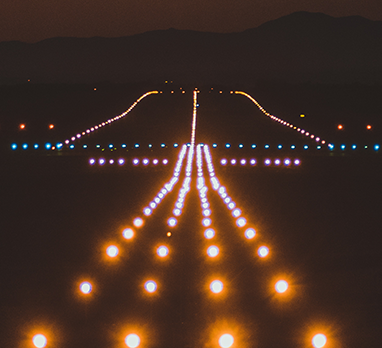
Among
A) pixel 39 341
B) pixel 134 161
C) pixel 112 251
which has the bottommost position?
pixel 39 341

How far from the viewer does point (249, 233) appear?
6746 mm

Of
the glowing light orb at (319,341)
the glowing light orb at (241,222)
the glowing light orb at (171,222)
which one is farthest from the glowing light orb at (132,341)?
the glowing light orb at (241,222)

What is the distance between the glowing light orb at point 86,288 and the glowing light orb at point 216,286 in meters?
1.08

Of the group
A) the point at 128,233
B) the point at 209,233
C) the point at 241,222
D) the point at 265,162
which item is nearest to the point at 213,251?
the point at 209,233

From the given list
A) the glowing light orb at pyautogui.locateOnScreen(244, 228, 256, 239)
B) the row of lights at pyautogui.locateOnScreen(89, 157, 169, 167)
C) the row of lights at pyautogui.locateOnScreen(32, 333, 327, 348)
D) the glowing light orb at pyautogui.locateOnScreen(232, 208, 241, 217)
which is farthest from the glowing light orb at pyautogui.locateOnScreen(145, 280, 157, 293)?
the row of lights at pyautogui.locateOnScreen(89, 157, 169, 167)

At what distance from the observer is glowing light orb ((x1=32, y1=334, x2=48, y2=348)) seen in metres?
4.08

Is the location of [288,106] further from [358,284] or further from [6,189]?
[358,284]

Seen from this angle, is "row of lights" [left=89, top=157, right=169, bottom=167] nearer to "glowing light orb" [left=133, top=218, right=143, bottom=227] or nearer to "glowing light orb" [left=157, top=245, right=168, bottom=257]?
"glowing light orb" [left=133, top=218, right=143, bottom=227]

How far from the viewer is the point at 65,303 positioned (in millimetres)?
4785

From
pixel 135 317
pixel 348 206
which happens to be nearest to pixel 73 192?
pixel 348 206

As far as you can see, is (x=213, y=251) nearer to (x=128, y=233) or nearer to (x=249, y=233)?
(x=249, y=233)

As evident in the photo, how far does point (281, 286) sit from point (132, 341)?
1.61 metres

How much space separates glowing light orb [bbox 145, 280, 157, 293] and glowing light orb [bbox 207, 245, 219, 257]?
3.15 feet

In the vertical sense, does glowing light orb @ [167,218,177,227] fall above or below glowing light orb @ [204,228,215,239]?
above
